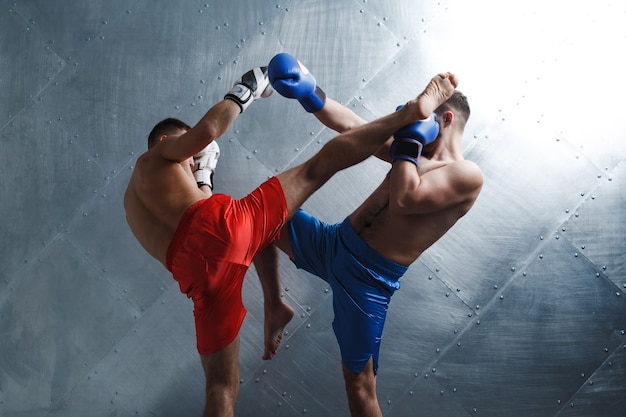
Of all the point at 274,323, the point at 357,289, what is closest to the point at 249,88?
the point at 357,289

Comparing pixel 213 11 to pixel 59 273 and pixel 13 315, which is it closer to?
pixel 59 273

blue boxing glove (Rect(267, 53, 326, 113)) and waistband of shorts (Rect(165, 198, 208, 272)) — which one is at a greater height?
blue boxing glove (Rect(267, 53, 326, 113))

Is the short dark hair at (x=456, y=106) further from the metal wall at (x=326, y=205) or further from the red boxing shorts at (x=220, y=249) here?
the red boxing shorts at (x=220, y=249)

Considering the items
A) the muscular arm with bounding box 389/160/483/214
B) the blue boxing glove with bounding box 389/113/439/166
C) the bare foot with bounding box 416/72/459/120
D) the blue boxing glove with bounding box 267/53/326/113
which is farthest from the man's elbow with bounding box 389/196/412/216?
the blue boxing glove with bounding box 267/53/326/113

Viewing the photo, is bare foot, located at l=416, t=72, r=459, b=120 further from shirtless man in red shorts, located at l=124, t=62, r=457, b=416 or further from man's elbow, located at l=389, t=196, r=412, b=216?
man's elbow, located at l=389, t=196, r=412, b=216

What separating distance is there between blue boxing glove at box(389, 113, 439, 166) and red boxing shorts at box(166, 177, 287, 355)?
52 cm

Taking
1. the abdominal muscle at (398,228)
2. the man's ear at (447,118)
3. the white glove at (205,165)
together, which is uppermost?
the man's ear at (447,118)

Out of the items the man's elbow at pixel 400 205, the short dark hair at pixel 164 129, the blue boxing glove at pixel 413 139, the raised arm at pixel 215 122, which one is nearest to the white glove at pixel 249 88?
the raised arm at pixel 215 122

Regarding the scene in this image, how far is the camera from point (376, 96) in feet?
12.2

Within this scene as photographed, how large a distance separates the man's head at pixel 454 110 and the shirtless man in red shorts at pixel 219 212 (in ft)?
0.42

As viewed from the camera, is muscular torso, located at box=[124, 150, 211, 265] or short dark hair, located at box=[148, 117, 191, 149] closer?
muscular torso, located at box=[124, 150, 211, 265]

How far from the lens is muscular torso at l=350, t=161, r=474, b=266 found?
3.01 metres

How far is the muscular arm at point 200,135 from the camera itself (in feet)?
9.26

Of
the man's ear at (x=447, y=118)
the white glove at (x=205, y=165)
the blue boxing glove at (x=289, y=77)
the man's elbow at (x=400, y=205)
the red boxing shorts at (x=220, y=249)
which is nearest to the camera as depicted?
the red boxing shorts at (x=220, y=249)
